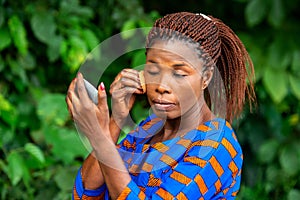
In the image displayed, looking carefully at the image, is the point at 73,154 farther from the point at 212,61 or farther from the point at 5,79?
the point at 212,61

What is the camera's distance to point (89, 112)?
1.53 m

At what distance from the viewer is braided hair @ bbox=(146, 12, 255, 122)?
64.3 inches

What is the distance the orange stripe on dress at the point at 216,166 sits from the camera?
5.33ft

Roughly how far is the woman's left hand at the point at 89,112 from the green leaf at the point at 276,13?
7.60ft

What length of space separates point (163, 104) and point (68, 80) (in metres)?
2.62

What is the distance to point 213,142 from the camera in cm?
164

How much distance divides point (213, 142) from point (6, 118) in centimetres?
224

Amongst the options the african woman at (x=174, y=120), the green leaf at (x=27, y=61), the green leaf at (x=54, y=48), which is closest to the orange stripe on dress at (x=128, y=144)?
the african woman at (x=174, y=120)

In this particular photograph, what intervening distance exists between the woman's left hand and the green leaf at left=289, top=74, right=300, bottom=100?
232 cm

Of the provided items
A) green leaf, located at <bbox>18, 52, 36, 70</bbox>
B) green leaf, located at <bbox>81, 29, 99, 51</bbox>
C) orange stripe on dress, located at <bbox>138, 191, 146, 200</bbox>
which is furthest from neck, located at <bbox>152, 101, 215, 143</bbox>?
green leaf, located at <bbox>18, 52, 36, 70</bbox>

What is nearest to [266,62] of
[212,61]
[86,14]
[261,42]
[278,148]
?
[261,42]

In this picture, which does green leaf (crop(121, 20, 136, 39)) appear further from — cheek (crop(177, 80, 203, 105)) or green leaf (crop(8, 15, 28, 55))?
cheek (crop(177, 80, 203, 105))

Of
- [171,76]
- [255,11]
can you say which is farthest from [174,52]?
[255,11]

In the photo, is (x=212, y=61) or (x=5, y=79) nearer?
(x=212, y=61)
